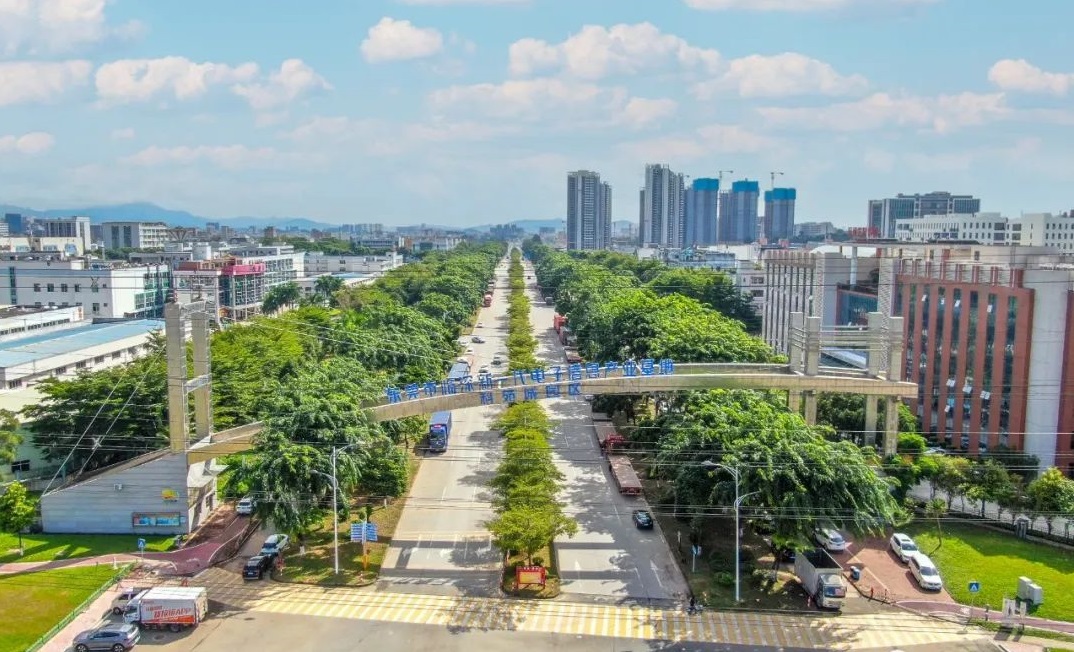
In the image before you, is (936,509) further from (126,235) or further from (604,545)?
(126,235)

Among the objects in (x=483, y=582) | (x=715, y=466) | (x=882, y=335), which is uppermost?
(x=882, y=335)

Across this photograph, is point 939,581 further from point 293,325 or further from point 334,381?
point 293,325

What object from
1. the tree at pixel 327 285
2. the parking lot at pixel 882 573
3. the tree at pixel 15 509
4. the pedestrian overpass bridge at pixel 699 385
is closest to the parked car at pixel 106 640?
the tree at pixel 15 509

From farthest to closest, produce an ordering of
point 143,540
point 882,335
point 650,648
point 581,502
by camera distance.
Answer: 1. point 581,502
2. point 882,335
3. point 143,540
4. point 650,648

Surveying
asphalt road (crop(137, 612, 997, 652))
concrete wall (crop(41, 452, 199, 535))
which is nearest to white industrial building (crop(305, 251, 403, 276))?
concrete wall (crop(41, 452, 199, 535))

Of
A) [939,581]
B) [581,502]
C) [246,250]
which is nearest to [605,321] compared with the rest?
[581,502]

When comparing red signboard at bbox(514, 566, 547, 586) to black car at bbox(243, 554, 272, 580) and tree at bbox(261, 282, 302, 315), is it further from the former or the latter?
tree at bbox(261, 282, 302, 315)
